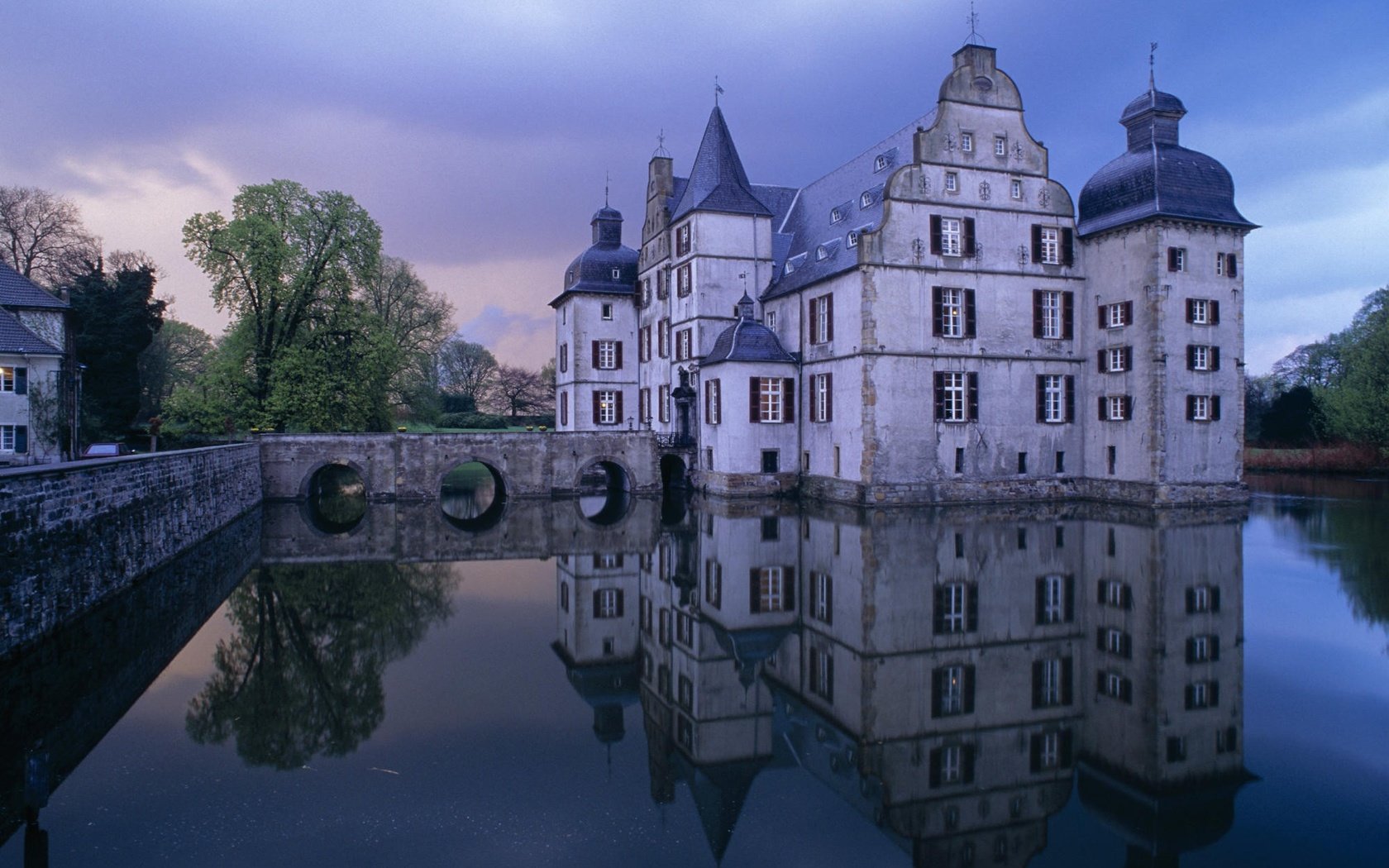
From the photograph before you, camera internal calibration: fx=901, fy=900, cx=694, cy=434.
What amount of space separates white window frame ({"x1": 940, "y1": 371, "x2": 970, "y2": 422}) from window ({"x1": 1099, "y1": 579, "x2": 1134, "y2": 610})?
12842 mm

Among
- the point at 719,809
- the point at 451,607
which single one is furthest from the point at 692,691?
the point at 451,607

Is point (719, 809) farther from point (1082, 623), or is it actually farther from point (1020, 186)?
point (1020, 186)

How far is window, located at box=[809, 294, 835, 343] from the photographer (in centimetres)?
2886

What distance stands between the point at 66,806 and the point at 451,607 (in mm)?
7543

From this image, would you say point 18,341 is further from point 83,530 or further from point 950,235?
point 950,235

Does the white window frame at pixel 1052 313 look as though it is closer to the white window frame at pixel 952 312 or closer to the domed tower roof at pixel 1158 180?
the domed tower roof at pixel 1158 180

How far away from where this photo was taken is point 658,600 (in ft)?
49.4

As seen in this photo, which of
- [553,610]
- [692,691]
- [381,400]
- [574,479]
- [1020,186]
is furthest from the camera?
[381,400]

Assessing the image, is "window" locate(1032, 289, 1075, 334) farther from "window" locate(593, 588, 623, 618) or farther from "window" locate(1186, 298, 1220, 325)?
"window" locate(593, 588, 623, 618)

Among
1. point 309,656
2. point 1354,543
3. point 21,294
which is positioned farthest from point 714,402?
point 21,294

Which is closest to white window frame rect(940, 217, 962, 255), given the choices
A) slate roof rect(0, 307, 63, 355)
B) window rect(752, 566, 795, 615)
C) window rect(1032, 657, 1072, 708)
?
window rect(752, 566, 795, 615)

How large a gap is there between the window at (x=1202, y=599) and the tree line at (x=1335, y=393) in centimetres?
3213

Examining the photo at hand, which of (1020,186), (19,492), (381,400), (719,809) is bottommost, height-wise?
(719,809)

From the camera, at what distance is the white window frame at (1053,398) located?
29.0 meters
